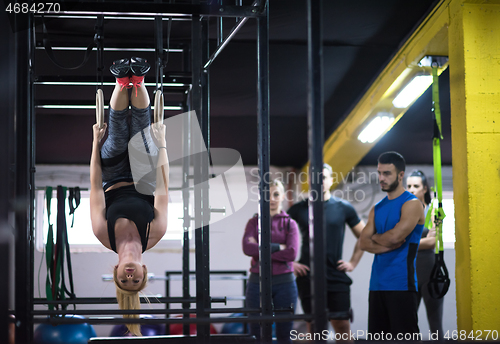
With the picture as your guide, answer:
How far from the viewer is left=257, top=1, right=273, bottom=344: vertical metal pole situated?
2334 mm

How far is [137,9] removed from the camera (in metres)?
2.18

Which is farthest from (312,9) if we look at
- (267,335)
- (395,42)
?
(395,42)

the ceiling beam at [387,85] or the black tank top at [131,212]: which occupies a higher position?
the ceiling beam at [387,85]

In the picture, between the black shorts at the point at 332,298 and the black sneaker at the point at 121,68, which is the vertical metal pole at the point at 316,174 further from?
the black shorts at the point at 332,298

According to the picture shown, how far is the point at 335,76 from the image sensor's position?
4902 millimetres

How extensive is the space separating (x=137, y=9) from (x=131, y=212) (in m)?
0.97

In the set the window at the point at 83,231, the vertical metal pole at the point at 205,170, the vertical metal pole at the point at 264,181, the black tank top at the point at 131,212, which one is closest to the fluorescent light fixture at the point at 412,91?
the vertical metal pole at the point at 205,170

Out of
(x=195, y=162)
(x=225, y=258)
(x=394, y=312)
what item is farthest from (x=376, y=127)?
(x=195, y=162)

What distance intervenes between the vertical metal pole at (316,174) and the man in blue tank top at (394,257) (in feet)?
4.75

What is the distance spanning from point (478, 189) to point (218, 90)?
3.05m

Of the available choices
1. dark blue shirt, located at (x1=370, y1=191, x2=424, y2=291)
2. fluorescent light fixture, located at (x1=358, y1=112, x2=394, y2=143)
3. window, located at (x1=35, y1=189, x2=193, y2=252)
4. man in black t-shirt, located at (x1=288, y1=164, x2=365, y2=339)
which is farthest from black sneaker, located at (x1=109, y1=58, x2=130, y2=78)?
window, located at (x1=35, y1=189, x2=193, y2=252)

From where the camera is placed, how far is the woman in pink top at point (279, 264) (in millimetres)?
3570

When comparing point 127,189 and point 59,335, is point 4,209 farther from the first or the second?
point 59,335

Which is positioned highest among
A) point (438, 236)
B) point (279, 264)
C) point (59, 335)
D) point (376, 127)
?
point (376, 127)
